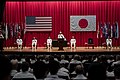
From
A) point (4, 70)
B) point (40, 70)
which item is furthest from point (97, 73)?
point (40, 70)

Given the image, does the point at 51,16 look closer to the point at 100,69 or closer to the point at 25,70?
the point at 25,70

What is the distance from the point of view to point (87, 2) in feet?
74.4

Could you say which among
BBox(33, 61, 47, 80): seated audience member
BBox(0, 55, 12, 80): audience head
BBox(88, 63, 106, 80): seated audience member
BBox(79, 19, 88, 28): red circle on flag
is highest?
BBox(79, 19, 88, 28): red circle on flag

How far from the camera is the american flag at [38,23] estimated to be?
22062 millimetres

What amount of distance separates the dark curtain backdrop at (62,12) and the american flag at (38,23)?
0.37m

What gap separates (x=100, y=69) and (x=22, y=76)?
119 inches

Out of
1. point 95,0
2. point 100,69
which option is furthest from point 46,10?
point 100,69

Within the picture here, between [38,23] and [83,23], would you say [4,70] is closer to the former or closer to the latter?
[38,23]

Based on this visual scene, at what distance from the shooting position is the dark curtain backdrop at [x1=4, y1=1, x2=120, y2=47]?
22.4m

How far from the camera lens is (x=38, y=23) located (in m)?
22.1

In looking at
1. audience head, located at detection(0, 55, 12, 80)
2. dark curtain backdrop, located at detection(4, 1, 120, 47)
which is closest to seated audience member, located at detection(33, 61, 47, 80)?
audience head, located at detection(0, 55, 12, 80)

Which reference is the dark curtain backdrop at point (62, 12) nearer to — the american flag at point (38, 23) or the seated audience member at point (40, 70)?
the american flag at point (38, 23)

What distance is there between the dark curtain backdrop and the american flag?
14.5 inches

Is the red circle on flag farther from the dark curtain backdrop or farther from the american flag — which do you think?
the american flag
